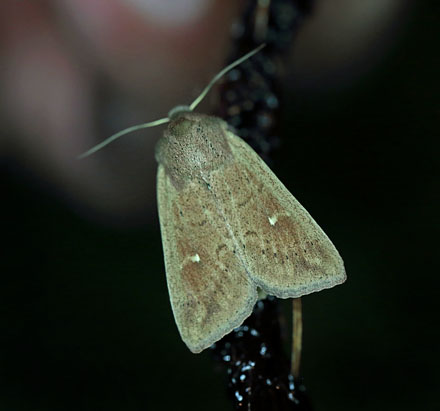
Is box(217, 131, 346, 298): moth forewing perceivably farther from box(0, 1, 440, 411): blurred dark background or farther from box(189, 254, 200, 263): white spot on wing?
box(0, 1, 440, 411): blurred dark background

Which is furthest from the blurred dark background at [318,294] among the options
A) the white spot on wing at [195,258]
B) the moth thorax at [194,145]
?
the white spot on wing at [195,258]

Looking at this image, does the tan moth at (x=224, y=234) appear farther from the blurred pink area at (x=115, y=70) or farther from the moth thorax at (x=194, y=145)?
the blurred pink area at (x=115, y=70)

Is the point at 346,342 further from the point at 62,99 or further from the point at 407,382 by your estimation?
the point at 62,99

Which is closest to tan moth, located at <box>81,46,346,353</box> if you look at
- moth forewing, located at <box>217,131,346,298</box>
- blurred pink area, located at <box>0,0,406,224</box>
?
moth forewing, located at <box>217,131,346,298</box>

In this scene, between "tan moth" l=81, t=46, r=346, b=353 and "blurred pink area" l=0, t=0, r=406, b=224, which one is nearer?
"tan moth" l=81, t=46, r=346, b=353

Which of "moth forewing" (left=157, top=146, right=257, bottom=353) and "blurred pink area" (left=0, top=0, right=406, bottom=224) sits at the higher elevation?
"blurred pink area" (left=0, top=0, right=406, bottom=224)

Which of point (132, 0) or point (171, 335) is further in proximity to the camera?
point (171, 335)

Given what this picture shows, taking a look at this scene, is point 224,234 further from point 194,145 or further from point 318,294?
point 318,294

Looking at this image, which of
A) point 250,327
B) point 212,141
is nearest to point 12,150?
point 212,141
